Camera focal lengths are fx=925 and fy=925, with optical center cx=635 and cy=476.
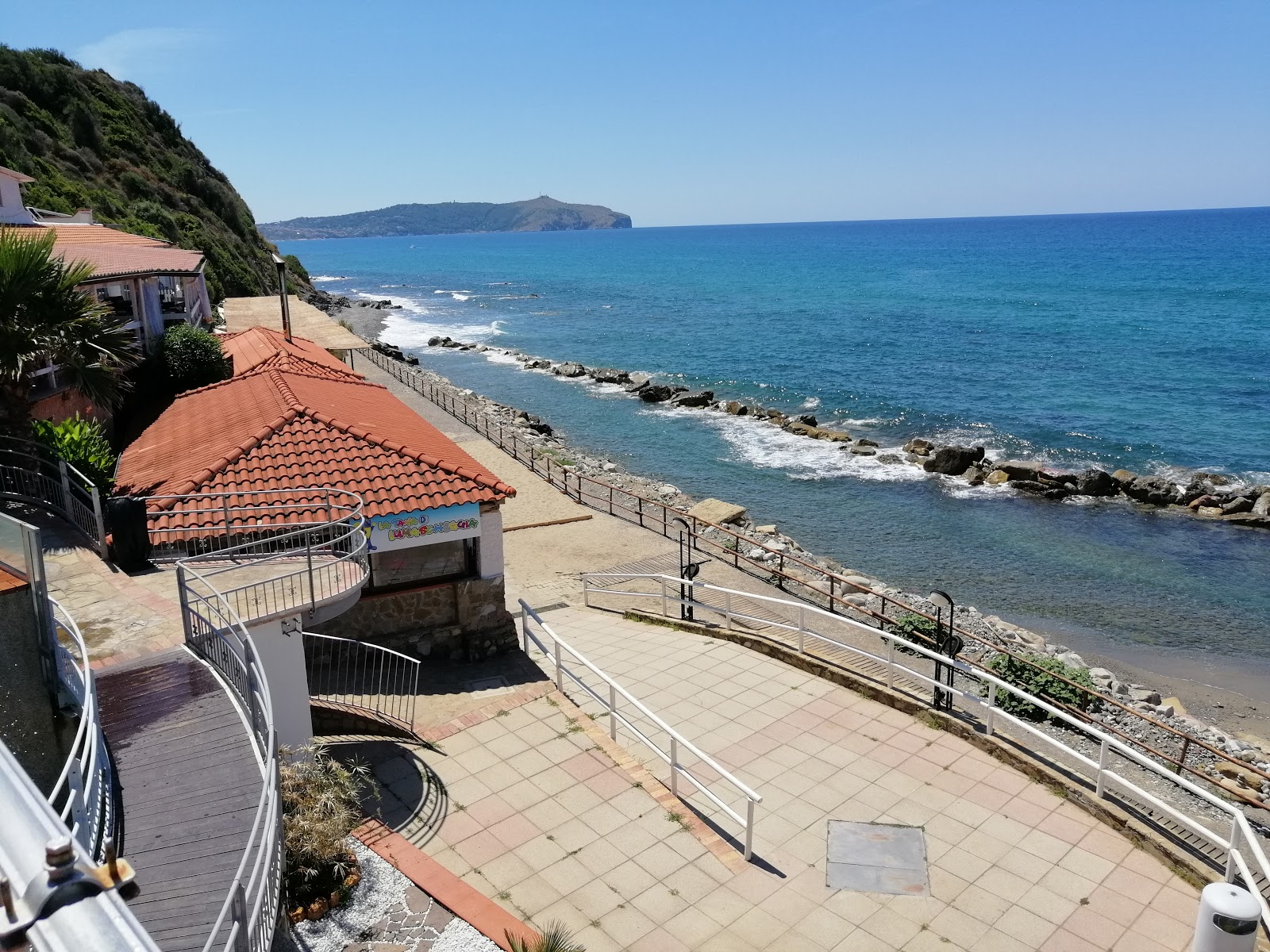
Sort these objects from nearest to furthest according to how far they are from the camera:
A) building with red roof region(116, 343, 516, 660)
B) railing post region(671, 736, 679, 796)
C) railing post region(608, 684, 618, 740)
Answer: railing post region(671, 736, 679, 796)
railing post region(608, 684, 618, 740)
building with red roof region(116, 343, 516, 660)

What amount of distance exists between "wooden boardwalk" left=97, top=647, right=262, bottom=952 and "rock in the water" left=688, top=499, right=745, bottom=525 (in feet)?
64.6

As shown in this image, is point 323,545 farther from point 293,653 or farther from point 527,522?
point 527,522

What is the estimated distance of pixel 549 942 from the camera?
6.75 m

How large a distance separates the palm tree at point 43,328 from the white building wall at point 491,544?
5.66 metres

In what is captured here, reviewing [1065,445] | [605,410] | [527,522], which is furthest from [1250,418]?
[527,522]

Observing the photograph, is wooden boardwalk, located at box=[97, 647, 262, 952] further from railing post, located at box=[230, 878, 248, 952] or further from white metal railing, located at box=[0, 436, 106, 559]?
white metal railing, located at box=[0, 436, 106, 559]

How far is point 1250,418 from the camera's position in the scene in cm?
4362

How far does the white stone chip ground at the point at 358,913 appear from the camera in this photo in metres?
7.14

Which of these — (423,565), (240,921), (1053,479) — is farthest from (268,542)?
(1053,479)

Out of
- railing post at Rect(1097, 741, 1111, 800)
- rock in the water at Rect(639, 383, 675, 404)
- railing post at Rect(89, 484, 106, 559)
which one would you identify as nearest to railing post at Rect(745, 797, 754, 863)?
railing post at Rect(1097, 741, 1111, 800)

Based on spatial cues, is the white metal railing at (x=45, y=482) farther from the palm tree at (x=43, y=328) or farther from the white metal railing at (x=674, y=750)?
the white metal railing at (x=674, y=750)

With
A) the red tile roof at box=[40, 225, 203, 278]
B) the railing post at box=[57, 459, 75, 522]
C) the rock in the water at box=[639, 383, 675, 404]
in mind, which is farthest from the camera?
the rock in the water at box=[639, 383, 675, 404]

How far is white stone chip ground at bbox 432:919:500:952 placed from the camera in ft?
23.3

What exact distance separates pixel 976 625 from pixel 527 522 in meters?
11.2
